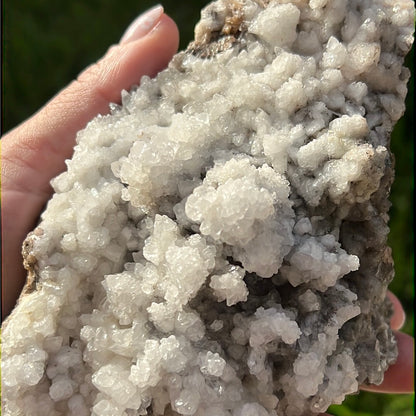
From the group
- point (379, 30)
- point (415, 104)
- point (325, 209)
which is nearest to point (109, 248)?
point (325, 209)

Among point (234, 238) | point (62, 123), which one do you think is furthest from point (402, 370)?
point (62, 123)

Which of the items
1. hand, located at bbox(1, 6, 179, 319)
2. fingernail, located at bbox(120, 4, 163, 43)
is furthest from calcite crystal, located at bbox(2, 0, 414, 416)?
fingernail, located at bbox(120, 4, 163, 43)

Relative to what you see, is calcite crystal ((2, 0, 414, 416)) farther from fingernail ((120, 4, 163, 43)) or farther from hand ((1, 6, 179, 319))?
fingernail ((120, 4, 163, 43))

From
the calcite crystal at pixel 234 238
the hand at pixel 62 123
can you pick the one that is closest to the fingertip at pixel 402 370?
the calcite crystal at pixel 234 238

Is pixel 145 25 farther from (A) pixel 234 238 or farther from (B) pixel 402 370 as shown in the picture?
(B) pixel 402 370

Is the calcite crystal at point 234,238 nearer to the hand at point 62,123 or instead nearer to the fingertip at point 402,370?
the hand at point 62,123

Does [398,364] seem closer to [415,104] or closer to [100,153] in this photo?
[100,153]
